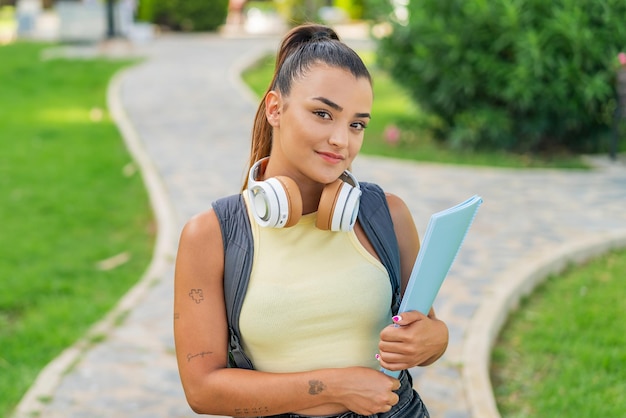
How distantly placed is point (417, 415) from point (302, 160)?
67cm

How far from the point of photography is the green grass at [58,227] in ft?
16.1

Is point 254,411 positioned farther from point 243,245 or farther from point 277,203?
point 277,203

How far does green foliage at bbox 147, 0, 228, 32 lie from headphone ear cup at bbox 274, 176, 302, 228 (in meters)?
26.4

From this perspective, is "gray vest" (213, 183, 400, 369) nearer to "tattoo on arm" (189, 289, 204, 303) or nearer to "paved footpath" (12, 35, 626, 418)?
"tattoo on arm" (189, 289, 204, 303)

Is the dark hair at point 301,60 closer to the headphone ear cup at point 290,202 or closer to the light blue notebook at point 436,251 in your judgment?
the headphone ear cup at point 290,202

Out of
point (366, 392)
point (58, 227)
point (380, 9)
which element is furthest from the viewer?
point (380, 9)

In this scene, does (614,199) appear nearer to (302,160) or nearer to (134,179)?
(134,179)

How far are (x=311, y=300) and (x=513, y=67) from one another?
27.0 ft

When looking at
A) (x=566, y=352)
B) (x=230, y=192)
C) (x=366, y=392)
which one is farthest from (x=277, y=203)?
(x=230, y=192)

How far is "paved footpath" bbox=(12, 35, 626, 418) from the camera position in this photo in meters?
4.08

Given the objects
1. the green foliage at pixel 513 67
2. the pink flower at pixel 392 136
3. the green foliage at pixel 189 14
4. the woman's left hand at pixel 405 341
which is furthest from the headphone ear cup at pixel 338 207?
the green foliage at pixel 189 14

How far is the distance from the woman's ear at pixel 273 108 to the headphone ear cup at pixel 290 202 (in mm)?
150

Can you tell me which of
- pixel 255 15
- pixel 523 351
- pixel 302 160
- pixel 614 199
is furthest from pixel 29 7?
pixel 302 160

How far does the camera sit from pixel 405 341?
1864 mm
